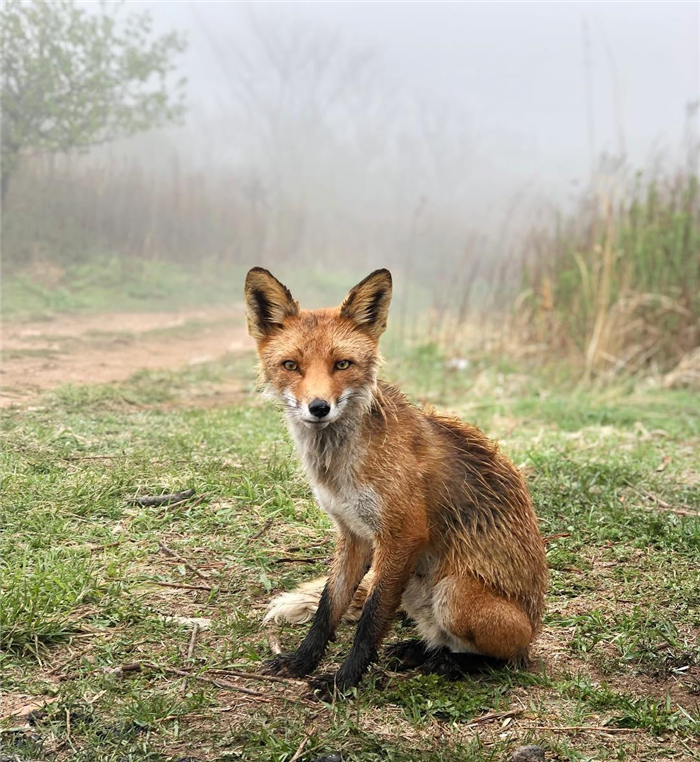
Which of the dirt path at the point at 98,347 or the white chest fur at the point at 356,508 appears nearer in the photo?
the white chest fur at the point at 356,508

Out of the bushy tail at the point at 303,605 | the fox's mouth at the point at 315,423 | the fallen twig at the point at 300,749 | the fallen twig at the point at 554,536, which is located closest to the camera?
the fallen twig at the point at 300,749

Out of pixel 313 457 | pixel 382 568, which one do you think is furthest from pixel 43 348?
pixel 382 568

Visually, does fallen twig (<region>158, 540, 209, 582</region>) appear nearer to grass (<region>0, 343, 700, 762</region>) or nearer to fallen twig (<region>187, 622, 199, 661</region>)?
grass (<region>0, 343, 700, 762</region>)

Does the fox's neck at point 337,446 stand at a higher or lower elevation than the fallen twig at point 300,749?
higher

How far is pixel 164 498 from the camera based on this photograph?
4.59m

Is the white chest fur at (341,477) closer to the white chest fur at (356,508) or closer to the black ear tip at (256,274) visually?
the white chest fur at (356,508)

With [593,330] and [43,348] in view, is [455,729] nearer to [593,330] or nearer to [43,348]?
[43,348]

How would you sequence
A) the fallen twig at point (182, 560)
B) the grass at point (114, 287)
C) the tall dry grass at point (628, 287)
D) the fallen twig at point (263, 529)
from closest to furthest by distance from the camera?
1. the fallen twig at point (182, 560)
2. the fallen twig at point (263, 529)
3. the grass at point (114, 287)
4. the tall dry grass at point (628, 287)

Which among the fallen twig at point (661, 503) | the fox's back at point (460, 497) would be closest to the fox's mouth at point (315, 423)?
the fox's back at point (460, 497)

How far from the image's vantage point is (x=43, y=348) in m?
5.27

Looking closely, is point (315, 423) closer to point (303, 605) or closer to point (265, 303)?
point (265, 303)

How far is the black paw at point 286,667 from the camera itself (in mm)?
3408

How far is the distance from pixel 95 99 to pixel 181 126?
1762 mm

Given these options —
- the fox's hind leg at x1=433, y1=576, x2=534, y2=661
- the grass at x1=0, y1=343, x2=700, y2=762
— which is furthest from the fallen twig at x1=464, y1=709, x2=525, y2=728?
the fox's hind leg at x1=433, y1=576, x2=534, y2=661
